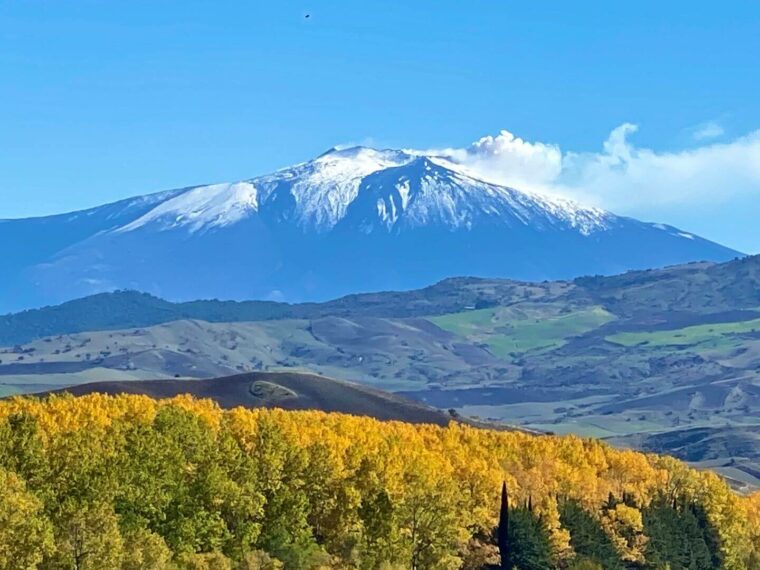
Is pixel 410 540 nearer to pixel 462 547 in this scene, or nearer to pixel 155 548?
pixel 462 547

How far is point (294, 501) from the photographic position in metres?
116

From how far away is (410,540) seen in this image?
118 meters

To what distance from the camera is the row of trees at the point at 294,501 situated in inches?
3846

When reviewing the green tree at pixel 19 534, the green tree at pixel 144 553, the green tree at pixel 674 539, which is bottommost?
the green tree at pixel 674 539

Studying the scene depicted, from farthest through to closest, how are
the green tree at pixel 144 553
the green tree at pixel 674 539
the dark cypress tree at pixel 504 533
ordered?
the green tree at pixel 674 539
the dark cypress tree at pixel 504 533
the green tree at pixel 144 553

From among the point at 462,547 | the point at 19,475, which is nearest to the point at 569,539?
the point at 462,547

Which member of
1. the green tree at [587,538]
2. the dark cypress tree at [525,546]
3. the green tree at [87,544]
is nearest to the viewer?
the green tree at [87,544]

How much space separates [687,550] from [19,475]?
233ft

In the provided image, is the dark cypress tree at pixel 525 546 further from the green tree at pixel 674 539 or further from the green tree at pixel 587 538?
the green tree at pixel 674 539

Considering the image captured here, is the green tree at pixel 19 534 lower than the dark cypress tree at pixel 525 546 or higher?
higher

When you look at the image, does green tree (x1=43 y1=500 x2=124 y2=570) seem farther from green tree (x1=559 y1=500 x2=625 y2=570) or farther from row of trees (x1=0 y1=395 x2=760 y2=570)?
green tree (x1=559 y1=500 x2=625 y2=570)

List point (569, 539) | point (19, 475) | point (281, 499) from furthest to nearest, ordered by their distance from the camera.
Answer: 1. point (569, 539)
2. point (281, 499)
3. point (19, 475)

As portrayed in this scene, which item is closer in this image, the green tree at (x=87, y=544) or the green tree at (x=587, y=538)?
the green tree at (x=87, y=544)

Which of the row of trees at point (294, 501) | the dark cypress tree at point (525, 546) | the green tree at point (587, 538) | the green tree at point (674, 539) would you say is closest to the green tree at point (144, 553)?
the row of trees at point (294, 501)
